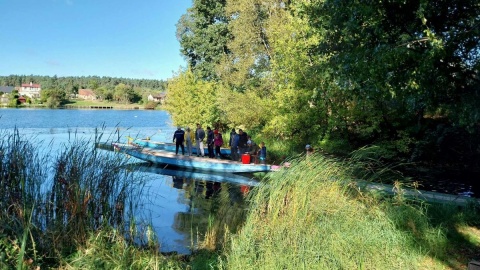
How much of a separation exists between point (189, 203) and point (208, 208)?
43.3 inches

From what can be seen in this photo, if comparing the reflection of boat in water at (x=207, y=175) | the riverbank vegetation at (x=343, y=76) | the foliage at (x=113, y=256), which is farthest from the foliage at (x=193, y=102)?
the foliage at (x=113, y=256)

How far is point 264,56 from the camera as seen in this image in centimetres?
2466

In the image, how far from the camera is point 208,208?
1101 cm

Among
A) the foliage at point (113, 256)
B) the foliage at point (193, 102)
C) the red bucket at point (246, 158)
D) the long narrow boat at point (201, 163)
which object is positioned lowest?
the long narrow boat at point (201, 163)

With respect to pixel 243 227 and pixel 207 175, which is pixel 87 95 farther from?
pixel 243 227

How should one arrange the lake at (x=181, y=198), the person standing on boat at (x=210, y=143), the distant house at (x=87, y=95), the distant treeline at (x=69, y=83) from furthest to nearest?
the distant treeline at (x=69, y=83), the distant house at (x=87, y=95), the person standing on boat at (x=210, y=143), the lake at (x=181, y=198)

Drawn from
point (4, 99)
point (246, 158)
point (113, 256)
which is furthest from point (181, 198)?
point (4, 99)

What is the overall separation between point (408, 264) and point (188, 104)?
26288 millimetres

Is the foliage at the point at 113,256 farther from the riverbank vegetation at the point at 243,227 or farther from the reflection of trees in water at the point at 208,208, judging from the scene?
the reflection of trees in water at the point at 208,208

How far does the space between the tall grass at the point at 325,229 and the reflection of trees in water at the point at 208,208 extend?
2.11m

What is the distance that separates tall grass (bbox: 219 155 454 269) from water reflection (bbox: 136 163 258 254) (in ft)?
7.46

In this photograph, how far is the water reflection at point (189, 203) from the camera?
330 inches

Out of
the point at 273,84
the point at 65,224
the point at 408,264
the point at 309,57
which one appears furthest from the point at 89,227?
the point at 273,84

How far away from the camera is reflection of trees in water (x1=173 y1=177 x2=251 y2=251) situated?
27.7 feet
